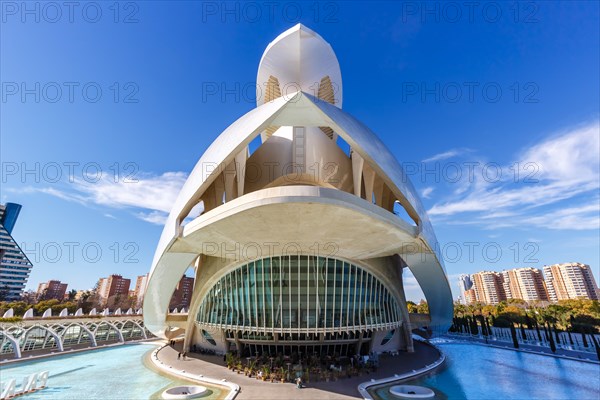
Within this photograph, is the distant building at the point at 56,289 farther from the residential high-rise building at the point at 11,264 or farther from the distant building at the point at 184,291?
the distant building at the point at 184,291

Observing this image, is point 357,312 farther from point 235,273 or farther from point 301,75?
point 301,75

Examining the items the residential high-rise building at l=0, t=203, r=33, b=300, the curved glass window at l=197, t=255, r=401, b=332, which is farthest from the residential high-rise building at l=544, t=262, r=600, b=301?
the residential high-rise building at l=0, t=203, r=33, b=300

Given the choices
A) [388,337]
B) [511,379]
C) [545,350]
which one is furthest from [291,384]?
[545,350]

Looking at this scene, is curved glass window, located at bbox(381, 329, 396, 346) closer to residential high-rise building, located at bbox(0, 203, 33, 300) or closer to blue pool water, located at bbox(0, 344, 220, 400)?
blue pool water, located at bbox(0, 344, 220, 400)

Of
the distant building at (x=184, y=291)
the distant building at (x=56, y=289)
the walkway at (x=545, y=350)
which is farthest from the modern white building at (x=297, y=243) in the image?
the distant building at (x=56, y=289)

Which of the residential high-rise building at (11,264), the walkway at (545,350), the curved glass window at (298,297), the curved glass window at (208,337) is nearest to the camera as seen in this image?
the curved glass window at (298,297)

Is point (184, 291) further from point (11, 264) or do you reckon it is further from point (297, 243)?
point (297, 243)

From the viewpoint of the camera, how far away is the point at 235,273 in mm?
21719

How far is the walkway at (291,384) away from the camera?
46.6 feet

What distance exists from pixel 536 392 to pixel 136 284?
126752mm

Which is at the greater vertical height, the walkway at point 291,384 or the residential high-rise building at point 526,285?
the residential high-rise building at point 526,285

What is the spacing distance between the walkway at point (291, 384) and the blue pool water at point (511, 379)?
141 cm

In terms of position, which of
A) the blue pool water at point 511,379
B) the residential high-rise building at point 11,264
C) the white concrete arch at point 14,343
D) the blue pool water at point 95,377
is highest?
the residential high-rise building at point 11,264

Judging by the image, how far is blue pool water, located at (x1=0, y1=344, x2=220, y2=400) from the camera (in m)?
14.6
